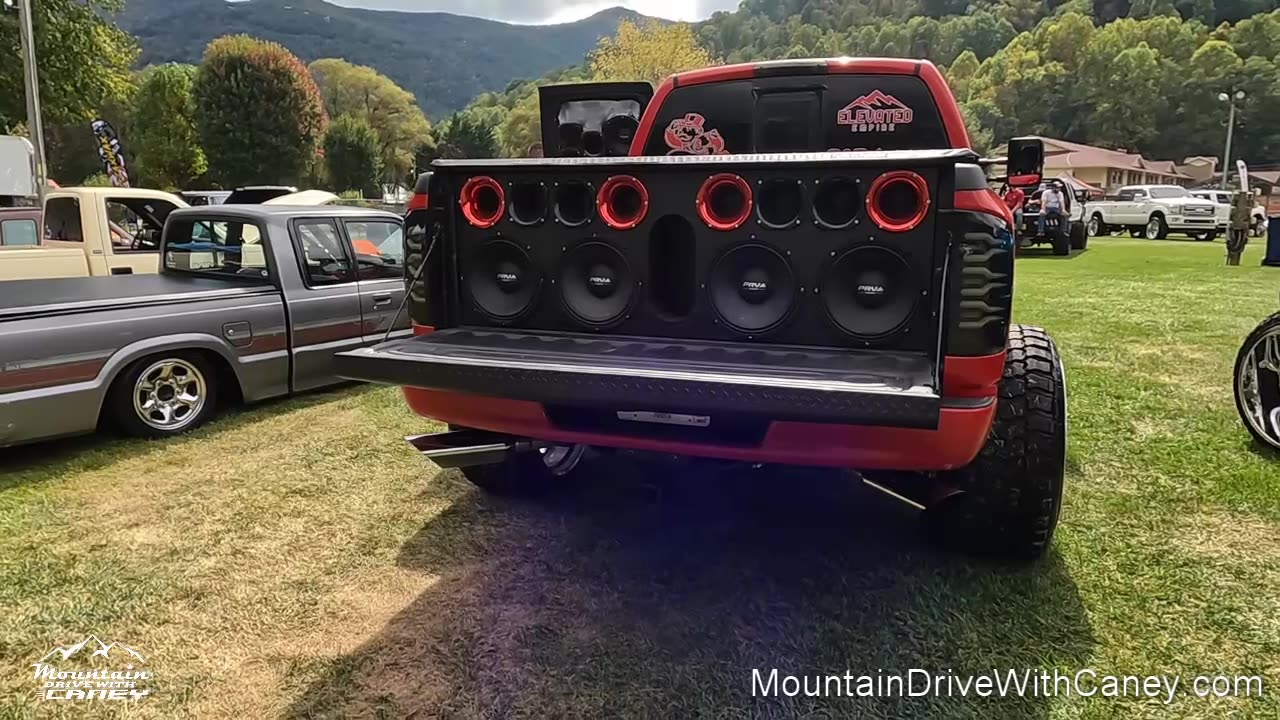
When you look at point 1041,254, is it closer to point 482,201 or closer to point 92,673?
point 482,201

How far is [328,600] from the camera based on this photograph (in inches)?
111

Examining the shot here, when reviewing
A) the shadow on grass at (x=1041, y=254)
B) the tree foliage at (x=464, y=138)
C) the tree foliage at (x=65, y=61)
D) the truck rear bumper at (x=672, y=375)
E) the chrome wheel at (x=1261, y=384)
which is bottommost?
the shadow on grass at (x=1041, y=254)

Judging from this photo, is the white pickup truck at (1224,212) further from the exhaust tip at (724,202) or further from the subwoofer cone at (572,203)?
the subwoofer cone at (572,203)

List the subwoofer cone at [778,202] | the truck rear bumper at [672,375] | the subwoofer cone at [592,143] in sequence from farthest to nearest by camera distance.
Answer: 1. the subwoofer cone at [592,143]
2. the subwoofer cone at [778,202]
3. the truck rear bumper at [672,375]

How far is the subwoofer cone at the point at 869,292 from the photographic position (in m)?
2.45

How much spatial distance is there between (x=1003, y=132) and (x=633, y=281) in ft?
341

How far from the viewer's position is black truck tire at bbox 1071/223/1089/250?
20062 millimetres

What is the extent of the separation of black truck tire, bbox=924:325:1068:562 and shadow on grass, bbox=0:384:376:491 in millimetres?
4142

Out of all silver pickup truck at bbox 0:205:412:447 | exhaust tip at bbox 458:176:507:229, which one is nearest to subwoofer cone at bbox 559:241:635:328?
exhaust tip at bbox 458:176:507:229

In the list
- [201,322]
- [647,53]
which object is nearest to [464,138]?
[647,53]

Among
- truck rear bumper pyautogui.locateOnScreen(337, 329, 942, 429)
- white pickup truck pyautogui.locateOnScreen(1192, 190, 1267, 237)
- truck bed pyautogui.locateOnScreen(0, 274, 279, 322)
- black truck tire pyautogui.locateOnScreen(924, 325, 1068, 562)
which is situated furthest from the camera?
white pickup truck pyautogui.locateOnScreen(1192, 190, 1267, 237)

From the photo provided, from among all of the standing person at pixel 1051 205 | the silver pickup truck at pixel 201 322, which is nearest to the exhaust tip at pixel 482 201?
the silver pickup truck at pixel 201 322

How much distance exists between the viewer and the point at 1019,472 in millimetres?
2666

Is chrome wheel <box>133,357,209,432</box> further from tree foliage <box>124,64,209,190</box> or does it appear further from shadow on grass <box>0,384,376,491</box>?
tree foliage <box>124,64,209,190</box>
